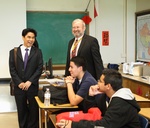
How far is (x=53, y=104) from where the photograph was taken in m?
3.04

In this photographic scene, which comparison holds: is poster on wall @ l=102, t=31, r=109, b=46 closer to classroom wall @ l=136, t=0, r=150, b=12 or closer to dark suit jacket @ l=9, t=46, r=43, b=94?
classroom wall @ l=136, t=0, r=150, b=12

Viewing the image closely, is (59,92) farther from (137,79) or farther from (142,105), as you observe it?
(137,79)

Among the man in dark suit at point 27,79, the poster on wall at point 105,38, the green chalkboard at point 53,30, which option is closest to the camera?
the man in dark suit at point 27,79

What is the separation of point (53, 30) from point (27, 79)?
261 centimetres

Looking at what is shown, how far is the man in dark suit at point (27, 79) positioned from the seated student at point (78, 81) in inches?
38.4

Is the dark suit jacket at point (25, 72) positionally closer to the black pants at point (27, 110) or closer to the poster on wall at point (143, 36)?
the black pants at point (27, 110)

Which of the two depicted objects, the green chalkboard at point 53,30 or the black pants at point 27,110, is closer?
the black pants at point 27,110

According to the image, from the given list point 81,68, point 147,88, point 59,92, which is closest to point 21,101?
point 59,92

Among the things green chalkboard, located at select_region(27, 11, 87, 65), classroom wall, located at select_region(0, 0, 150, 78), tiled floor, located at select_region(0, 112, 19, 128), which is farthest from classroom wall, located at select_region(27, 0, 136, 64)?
tiled floor, located at select_region(0, 112, 19, 128)

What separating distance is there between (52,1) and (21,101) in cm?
304

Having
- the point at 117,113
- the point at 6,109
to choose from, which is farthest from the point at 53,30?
the point at 117,113

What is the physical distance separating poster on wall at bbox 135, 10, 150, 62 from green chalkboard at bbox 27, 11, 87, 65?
128 cm

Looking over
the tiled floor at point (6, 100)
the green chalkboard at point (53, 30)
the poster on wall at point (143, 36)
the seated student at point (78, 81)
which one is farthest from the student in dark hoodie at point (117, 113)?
the green chalkboard at point (53, 30)

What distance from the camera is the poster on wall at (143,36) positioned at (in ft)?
20.2
